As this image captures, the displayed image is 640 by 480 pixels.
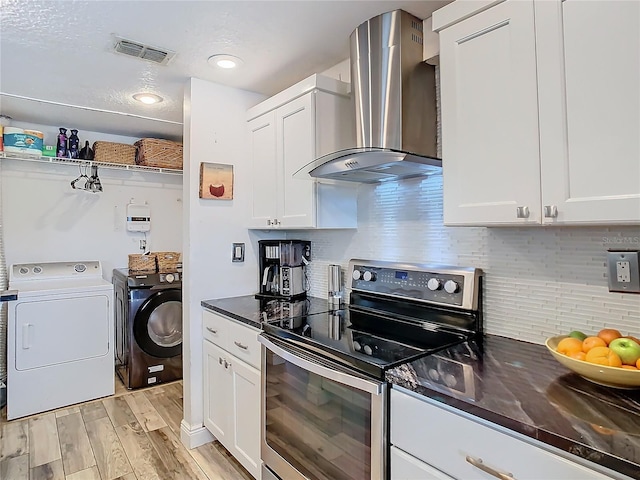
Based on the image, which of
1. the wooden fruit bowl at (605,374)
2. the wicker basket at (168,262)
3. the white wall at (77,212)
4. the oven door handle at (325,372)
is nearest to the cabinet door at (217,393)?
the oven door handle at (325,372)

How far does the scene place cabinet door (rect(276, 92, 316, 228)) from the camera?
6.57ft

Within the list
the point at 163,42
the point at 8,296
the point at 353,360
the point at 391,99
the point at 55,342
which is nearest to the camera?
the point at 353,360

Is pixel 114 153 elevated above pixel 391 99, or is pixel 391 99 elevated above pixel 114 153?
pixel 114 153

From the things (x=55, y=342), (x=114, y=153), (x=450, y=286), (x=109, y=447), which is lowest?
(x=109, y=447)

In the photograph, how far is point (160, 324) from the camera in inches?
130

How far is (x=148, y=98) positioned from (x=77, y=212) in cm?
153

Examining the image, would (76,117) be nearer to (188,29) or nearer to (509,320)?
(188,29)

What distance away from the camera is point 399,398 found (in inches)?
45.9

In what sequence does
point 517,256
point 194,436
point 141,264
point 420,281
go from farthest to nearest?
point 141,264, point 194,436, point 420,281, point 517,256

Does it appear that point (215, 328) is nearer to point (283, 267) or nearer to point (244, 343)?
point (244, 343)

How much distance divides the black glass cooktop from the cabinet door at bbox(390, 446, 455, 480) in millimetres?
240

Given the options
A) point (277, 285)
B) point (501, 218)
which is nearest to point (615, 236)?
point (501, 218)

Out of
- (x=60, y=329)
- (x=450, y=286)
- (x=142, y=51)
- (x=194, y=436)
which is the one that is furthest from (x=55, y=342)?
(x=450, y=286)

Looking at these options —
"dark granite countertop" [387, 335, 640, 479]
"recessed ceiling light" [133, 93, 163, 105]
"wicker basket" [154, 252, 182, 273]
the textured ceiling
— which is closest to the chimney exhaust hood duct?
the textured ceiling
